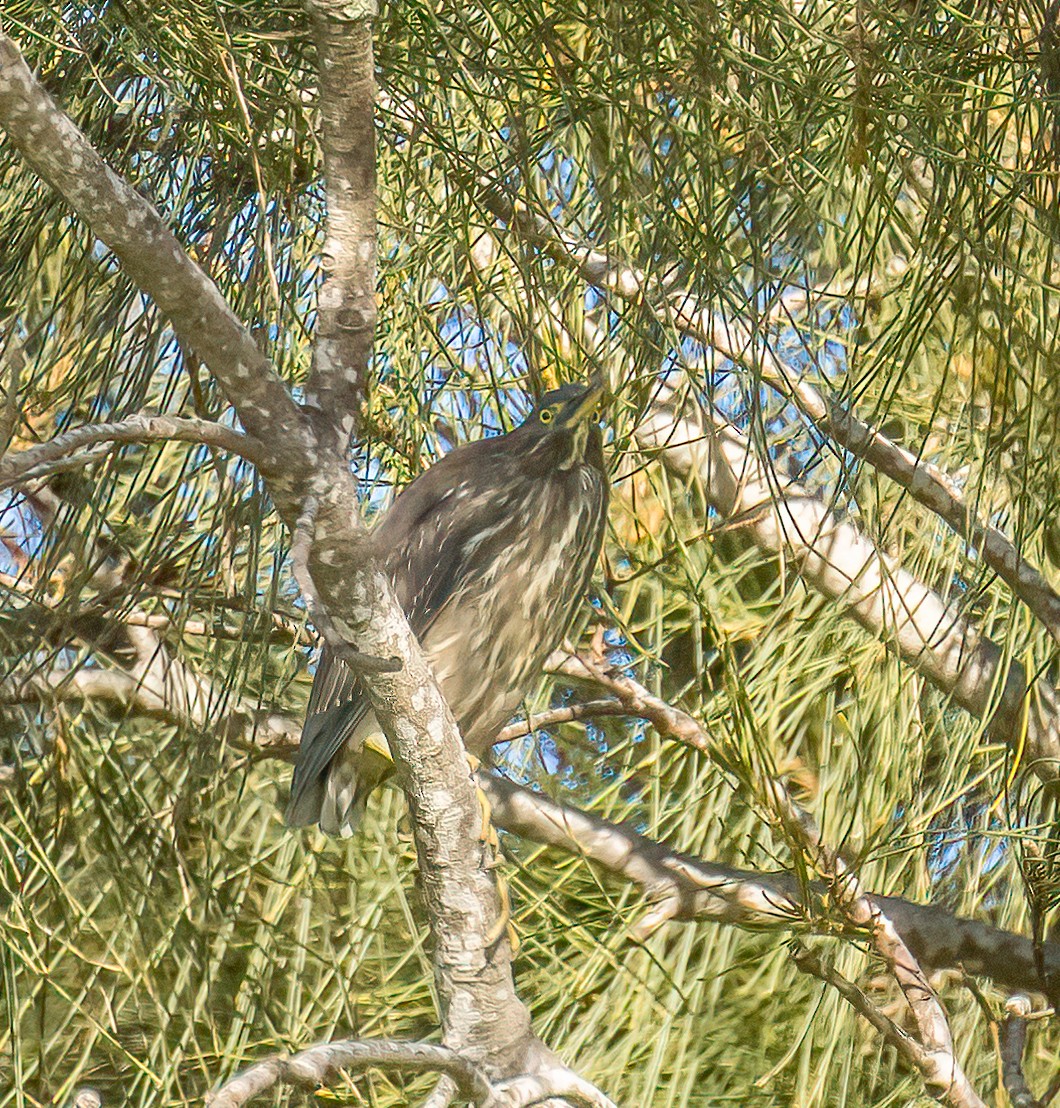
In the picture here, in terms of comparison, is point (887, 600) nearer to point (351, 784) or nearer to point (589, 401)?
point (589, 401)

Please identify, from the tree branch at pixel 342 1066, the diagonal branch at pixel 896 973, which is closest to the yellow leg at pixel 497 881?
the tree branch at pixel 342 1066

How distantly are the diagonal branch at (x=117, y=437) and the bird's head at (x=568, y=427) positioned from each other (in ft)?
2.52

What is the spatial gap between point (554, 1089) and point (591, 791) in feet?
3.84

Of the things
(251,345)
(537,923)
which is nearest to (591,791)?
(537,923)

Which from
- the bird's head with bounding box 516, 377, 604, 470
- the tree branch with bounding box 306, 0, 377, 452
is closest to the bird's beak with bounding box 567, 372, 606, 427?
the bird's head with bounding box 516, 377, 604, 470

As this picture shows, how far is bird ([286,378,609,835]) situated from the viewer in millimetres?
1808

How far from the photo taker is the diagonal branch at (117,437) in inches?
28.0

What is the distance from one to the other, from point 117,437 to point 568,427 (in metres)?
1.00

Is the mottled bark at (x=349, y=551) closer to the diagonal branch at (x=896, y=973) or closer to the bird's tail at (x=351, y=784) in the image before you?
the diagonal branch at (x=896, y=973)

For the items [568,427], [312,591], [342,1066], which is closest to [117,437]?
[312,591]

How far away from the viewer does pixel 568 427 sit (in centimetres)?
173

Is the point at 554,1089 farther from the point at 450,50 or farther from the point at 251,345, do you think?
the point at 450,50

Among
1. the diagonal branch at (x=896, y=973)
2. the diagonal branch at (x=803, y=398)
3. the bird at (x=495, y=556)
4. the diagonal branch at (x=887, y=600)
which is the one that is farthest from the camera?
the bird at (x=495, y=556)

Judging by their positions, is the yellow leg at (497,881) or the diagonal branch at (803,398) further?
the yellow leg at (497,881)
